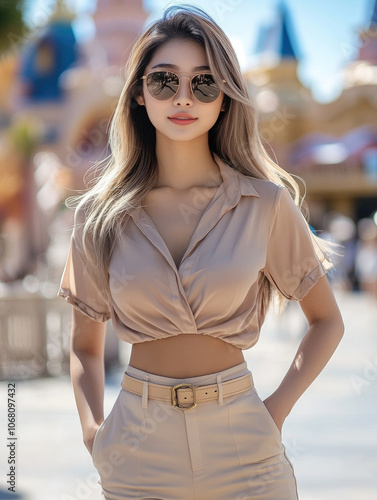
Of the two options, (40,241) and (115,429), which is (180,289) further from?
(40,241)

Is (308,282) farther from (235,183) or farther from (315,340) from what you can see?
(235,183)

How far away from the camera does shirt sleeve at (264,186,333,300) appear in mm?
2230

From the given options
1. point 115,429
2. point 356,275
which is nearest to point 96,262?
point 115,429

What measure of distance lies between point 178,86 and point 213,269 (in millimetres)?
522

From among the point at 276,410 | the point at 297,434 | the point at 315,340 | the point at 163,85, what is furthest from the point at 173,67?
the point at 297,434

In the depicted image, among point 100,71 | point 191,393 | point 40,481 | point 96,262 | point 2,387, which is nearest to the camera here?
point 191,393

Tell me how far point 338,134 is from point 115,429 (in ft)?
92.9

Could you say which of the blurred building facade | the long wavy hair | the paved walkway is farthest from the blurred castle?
the long wavy hair

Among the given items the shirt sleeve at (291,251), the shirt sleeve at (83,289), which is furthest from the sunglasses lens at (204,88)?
the shirt sleeve at (83,289)

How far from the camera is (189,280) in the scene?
6.80ft

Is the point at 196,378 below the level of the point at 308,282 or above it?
below

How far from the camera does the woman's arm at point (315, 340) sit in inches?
87.6

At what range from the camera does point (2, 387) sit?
781cm

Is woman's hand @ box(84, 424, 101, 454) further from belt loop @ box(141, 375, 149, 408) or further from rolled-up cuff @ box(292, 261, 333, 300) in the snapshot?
rolled-up cuff @ box(292, 261, 333, 300)
